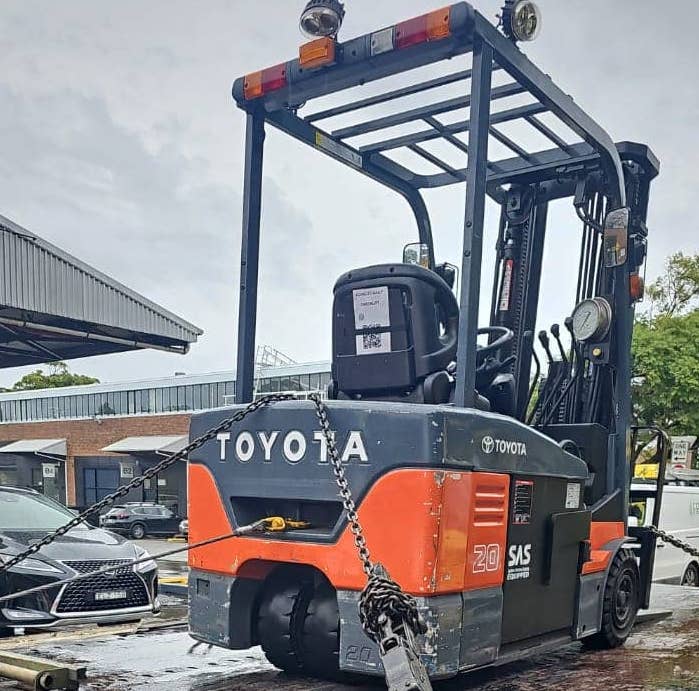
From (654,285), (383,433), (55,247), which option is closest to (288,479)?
(383,433)

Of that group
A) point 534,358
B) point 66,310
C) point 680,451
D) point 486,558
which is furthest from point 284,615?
point 680,451

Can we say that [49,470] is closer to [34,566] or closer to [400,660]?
[34,566]

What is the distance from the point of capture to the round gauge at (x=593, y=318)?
251 inches

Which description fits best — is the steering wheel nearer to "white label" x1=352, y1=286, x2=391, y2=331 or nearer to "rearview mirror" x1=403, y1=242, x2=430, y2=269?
"white label" x1=352, y1=286, x2=391, y2=331

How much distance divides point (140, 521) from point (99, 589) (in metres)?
24.2

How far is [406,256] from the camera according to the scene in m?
6.59

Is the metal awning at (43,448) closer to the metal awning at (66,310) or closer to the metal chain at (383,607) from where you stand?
the metal awning at (66,310)

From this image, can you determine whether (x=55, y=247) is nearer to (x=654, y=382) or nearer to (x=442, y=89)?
(x=442, y=89)

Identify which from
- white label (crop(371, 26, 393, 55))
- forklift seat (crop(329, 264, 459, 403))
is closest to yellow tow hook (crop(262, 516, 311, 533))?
forklift seat (crop(329, 264, 459, 403))

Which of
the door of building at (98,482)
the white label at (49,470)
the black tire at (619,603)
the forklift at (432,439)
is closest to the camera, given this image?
the forklift at (432,439)

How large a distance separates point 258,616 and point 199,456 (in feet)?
2.99

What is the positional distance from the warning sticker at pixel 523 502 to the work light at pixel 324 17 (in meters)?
2.57

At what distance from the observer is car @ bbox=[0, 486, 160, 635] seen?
Answer: 754cm

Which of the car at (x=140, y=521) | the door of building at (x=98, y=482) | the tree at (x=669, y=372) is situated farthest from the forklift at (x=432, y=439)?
the door of building at (x=98, y=482)
